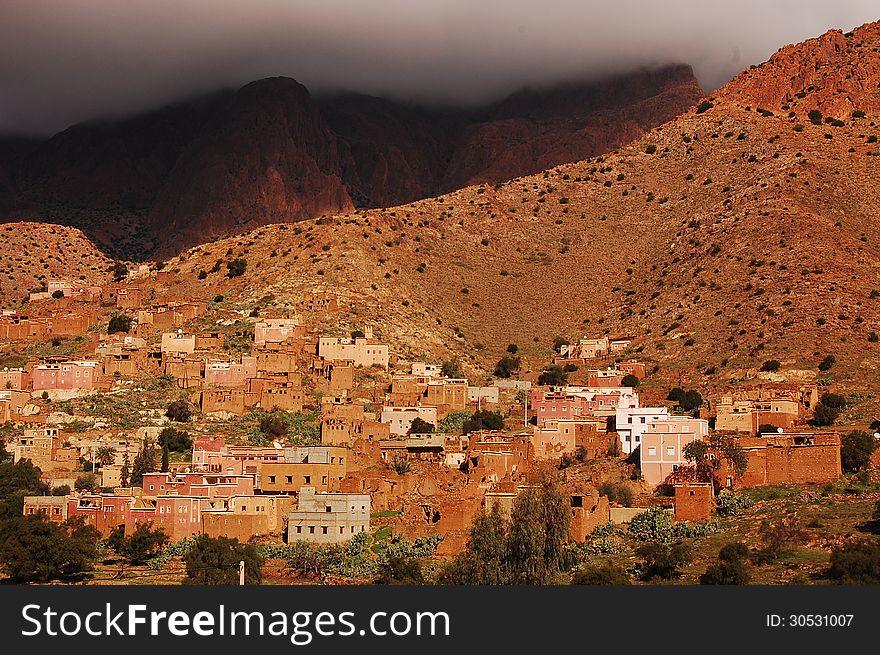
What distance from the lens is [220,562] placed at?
62969 millimetres

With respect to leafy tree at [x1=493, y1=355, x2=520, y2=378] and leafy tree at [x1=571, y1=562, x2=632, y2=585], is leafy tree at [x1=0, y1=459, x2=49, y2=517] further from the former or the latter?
leafy tree at [x1=493, y1=355, x2=520, y2=378]

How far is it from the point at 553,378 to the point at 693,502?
1252 inches

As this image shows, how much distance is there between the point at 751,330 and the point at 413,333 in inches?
781

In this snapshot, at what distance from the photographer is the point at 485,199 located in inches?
5359

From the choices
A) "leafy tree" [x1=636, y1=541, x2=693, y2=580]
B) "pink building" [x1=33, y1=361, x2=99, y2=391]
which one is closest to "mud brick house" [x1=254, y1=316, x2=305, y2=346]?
"pink building" [x1=33, y1=361, x2=99, y2=391]

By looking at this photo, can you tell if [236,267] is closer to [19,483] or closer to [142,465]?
[142,465]

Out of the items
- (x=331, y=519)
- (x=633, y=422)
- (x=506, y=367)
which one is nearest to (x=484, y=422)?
(x=633, y=422)

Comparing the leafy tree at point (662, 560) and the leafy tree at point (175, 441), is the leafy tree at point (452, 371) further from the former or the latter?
the leafy tree at point (662, 560)

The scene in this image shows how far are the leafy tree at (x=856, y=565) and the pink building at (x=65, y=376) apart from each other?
45317 mm

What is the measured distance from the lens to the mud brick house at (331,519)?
2625 inches

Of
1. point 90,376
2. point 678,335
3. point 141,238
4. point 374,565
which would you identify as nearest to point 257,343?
point 90,376

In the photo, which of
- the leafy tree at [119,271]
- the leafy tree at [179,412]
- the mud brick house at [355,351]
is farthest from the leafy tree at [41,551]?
the leafy tree at [119,271]

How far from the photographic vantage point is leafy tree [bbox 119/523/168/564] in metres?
67.6

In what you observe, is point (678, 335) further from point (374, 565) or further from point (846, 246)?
point (374, 565)
